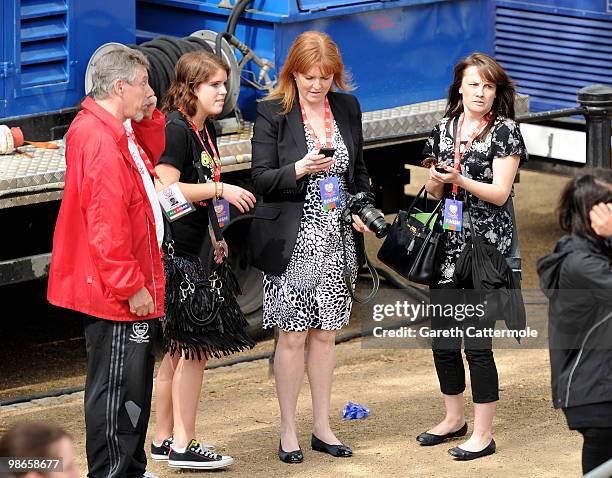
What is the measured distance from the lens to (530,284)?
8.20 m

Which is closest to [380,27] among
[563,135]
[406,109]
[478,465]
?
[406,109]

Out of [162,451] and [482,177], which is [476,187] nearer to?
[482,177]

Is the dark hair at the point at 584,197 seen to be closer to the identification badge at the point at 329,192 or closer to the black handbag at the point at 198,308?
the identification badge at the point at 329,192

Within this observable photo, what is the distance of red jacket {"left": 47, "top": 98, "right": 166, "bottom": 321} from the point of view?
402cm

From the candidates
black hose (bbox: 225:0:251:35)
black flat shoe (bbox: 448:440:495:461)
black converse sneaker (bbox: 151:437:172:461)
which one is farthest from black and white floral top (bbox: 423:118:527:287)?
black hose (bbox: 225:0:251:35)

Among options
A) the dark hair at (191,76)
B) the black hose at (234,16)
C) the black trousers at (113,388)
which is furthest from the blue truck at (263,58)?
the black trousers at (113,388)

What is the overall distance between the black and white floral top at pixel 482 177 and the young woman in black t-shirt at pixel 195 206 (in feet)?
2.70

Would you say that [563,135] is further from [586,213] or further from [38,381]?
[586,213]

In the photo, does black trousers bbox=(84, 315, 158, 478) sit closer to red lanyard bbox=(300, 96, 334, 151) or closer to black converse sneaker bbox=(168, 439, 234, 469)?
black converse sneaker bbox=(168, 439, 234, 469)

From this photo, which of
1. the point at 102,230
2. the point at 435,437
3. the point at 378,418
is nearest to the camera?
the point at 102,230

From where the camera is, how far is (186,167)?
466 cm

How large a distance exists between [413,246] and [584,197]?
1.37 meters

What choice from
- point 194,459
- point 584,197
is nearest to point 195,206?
point 194,459

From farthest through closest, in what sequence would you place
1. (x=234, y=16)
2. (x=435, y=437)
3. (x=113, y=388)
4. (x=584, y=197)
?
(x=234, y=16), (x=435, y=437), (x=113, y=388), (x=584, y=197)
